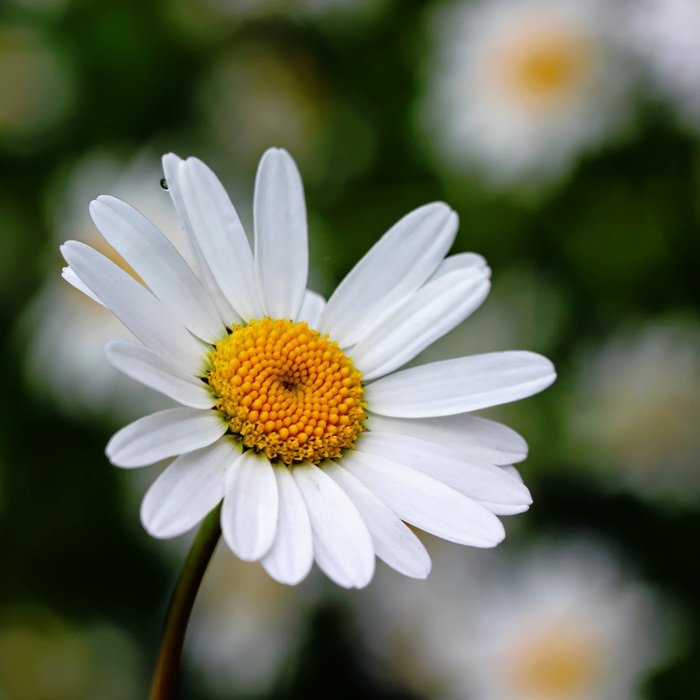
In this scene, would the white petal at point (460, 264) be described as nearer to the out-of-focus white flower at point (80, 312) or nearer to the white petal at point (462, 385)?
the white petal at point (462, 385)

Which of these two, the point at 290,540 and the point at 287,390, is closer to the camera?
the point at 290,540

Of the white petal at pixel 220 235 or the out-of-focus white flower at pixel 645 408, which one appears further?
the out-of-focus white flower at pixel 645 408

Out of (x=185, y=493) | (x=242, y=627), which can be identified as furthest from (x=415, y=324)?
(x=242, y=627)

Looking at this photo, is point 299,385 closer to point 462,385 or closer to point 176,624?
point 462,385

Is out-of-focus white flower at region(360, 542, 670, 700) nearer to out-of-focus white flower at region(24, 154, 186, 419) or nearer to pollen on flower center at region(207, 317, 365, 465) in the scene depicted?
out-of-focus white flower at region(24, 154, 186, 419)

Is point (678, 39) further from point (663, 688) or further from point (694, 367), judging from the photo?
point (663, 688)

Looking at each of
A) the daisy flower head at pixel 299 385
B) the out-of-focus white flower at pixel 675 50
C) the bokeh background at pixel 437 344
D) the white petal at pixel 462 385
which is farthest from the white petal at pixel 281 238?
the out-of-focus white flower at pixel 675 50
